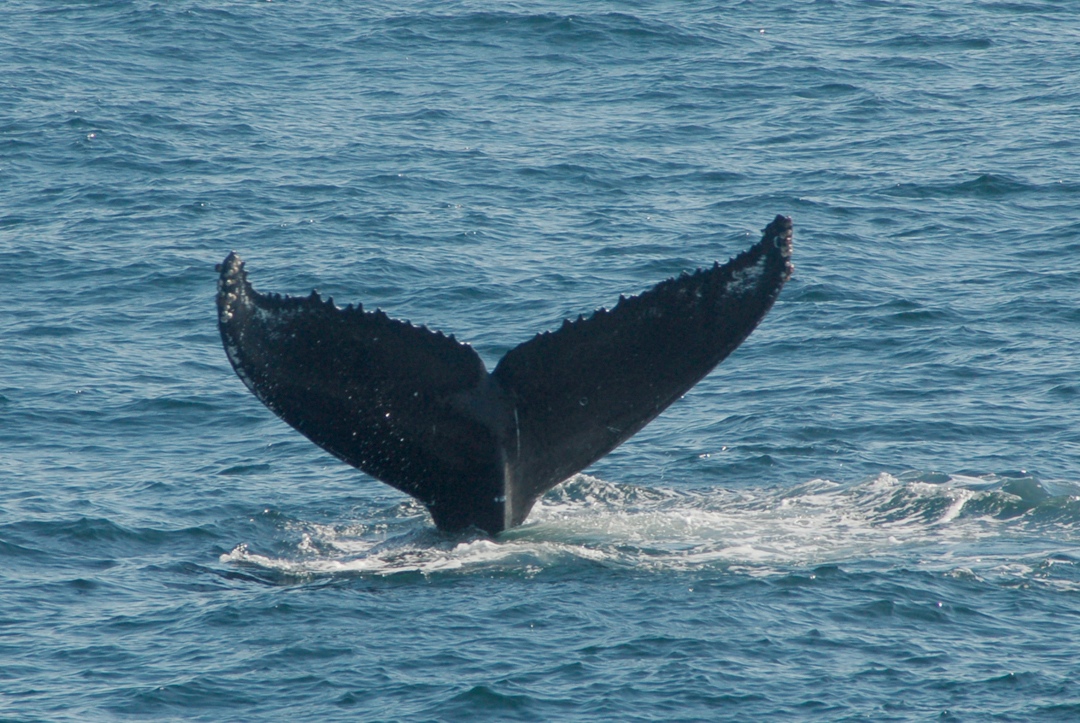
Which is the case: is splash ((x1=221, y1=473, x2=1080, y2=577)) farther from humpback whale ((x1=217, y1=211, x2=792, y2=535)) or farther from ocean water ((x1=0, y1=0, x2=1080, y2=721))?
humpback whale ((x1=217, y1=211, x2=792, y2=535))

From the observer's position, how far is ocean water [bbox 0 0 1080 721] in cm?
891

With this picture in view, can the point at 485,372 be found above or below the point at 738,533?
above

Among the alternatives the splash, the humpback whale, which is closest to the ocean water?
the splash

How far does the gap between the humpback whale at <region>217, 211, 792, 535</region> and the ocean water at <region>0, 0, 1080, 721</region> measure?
100 cm

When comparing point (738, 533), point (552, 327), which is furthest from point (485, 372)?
point (552, 327)

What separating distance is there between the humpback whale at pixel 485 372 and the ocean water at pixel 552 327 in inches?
39.2

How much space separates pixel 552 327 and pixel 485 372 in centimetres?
726

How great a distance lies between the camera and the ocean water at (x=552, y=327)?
8914 millimetres

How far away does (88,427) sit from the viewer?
13625 mm

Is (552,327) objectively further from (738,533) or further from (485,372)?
(485,372)

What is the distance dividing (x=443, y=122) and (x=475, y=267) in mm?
7995

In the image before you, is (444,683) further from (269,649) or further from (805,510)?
(805,510)

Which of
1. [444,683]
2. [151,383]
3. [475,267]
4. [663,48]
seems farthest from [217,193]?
[444,683]

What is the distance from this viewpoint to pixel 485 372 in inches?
349
